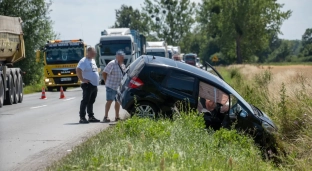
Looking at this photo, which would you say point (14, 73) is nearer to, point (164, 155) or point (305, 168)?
point (305, 168)

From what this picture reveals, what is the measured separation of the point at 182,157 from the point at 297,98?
29.3ft

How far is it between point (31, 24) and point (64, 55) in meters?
11.6

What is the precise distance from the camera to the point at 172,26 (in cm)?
12306

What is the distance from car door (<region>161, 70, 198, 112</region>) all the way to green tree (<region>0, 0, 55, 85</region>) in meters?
36.8

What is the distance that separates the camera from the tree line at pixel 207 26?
5112 cm

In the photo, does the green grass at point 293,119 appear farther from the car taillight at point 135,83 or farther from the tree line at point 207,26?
the tree line at point 207,26

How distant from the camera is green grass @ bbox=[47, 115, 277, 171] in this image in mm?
8102

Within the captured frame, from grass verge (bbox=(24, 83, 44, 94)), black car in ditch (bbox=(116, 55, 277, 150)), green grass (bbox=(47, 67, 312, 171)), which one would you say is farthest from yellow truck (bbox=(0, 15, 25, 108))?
grass verge (bbox=(24, 83, 44, 94))

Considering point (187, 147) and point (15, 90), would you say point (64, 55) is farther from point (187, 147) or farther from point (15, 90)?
point (187, 147)

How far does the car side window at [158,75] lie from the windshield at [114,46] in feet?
94.1

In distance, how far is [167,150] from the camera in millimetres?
9148

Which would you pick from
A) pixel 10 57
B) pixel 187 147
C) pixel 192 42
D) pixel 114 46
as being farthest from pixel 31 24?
pixel 192 42

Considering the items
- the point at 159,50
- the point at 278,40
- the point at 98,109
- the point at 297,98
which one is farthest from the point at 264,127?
the point at 278,40

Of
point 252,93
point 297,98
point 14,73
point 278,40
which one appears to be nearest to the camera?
point 297,98
